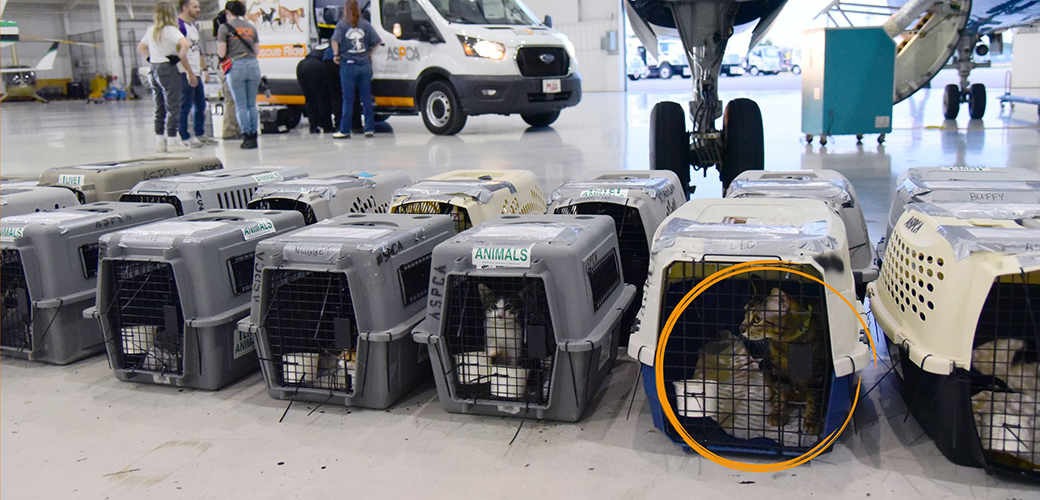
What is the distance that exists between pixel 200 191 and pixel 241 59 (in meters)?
4.70

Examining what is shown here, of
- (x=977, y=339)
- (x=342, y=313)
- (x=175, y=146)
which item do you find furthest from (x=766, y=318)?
(x=175, y=146)

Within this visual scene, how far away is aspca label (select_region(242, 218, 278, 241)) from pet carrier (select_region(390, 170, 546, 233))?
0.41 metres

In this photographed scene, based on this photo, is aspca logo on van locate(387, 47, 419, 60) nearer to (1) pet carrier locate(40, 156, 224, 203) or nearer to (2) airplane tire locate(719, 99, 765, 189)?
(1) pet carrier locate(40, 156, 224, 203)

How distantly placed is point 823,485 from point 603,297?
688mm

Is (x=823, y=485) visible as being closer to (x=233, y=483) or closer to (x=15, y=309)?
(x=233, y=483)

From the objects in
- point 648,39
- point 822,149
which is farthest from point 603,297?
point 822,149

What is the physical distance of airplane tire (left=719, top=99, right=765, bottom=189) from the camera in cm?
359

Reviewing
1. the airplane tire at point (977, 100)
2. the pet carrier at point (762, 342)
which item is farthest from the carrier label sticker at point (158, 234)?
the airplane tire at point (977, 100)

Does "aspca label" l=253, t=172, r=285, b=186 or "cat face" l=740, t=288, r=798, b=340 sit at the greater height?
"aspca label" l=253, t=172, r=285, b=186

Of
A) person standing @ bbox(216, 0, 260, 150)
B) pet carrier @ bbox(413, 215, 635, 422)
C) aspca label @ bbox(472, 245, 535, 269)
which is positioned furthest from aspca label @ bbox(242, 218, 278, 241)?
person standing @ bbox(216, 0, 260, 150)

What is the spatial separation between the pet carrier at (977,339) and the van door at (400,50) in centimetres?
707

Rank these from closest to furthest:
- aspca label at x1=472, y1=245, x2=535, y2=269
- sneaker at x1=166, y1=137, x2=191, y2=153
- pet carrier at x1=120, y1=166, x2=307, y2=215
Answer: aspca label at x1=472, y1=245, x2=535, y2=269
pet carrier at x1=120, y1=166, x2=307, y2=215
sneaker at x1=166, y1=137, x2=191, y2=153

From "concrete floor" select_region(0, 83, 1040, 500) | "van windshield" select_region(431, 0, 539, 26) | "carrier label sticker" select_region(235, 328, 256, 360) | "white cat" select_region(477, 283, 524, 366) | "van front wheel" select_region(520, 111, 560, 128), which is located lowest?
"concrete floor" select_region(0, 83, 1040, 500)

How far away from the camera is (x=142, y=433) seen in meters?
1.81
